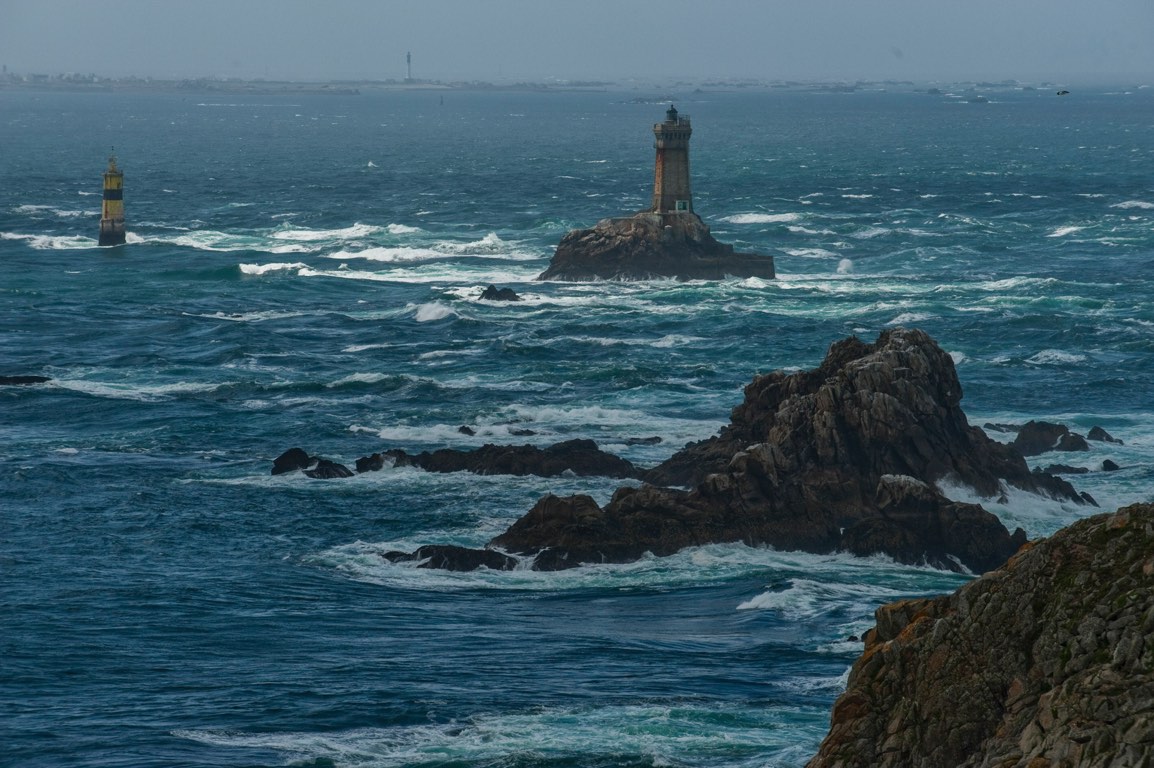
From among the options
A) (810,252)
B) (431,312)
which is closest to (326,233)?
(810,252)

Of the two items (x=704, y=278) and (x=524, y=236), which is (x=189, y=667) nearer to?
(x=704, y=278)

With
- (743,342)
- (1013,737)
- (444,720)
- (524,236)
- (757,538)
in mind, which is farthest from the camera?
(524,236)

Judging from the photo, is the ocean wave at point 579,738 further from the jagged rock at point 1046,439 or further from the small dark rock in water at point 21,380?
the small dark rock in water at point 21,380

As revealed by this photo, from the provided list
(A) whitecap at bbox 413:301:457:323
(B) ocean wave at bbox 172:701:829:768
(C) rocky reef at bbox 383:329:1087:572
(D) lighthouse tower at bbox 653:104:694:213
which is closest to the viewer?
(B) ocean wave at bbox 172:701:829:768

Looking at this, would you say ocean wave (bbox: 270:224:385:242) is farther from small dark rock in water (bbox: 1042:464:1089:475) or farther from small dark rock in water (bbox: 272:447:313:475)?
small dark rock in water (bbox: 1042:464:1089:475)

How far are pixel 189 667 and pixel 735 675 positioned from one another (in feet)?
40.8

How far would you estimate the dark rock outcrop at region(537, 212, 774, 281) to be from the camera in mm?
108312

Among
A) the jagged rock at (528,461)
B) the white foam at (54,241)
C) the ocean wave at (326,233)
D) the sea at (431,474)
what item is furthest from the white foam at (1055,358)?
the white foam at (54,241)

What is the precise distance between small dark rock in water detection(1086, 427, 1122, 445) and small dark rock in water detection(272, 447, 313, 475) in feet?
91.3

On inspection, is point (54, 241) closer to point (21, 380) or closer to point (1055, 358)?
point (21, 380)

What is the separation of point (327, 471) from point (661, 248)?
51.2 meters

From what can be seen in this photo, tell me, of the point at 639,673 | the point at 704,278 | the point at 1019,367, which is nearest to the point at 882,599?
the point at 639,673

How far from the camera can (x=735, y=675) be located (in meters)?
40.8

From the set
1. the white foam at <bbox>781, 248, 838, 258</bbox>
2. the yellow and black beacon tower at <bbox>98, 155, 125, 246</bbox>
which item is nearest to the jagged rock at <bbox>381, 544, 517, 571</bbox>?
the white foam at <bbox>781, 248, 838, 258</bbox>
